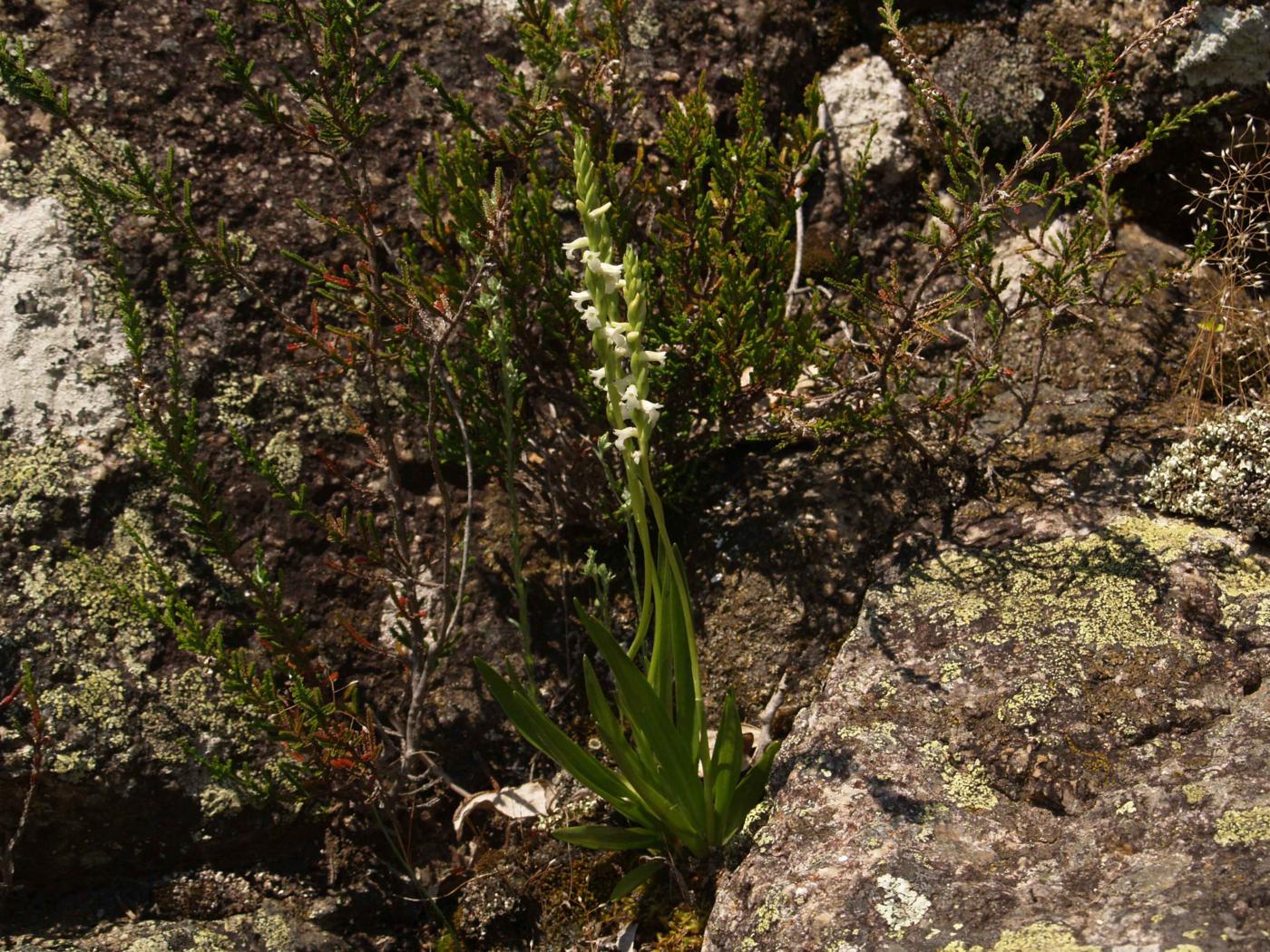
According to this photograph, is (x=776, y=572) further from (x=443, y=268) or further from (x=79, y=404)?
(x=79, y=404)

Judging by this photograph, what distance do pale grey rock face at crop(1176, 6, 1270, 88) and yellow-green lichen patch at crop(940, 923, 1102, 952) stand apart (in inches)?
105

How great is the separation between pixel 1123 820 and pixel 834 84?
2466 mm

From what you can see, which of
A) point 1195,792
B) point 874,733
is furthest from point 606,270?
point 1195,792

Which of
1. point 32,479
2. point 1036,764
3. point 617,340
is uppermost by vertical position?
point 32,479

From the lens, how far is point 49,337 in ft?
9.10

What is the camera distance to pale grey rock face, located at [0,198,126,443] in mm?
2729

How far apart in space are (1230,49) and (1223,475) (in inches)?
57.3

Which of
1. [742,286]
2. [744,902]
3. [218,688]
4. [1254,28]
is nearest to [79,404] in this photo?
[218,688]

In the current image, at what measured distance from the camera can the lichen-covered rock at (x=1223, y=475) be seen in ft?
8.36

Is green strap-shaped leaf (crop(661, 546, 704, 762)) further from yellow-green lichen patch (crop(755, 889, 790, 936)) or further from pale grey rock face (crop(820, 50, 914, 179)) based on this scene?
pale grey rock face (crop(820, 50, 914, 179))

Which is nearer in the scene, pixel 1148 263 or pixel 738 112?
pixel 738 112

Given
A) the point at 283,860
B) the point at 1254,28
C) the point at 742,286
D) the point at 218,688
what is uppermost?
the point at 1254,28

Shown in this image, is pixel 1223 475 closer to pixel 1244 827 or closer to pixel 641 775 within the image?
pixel 1244 827

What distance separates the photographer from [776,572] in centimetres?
281
